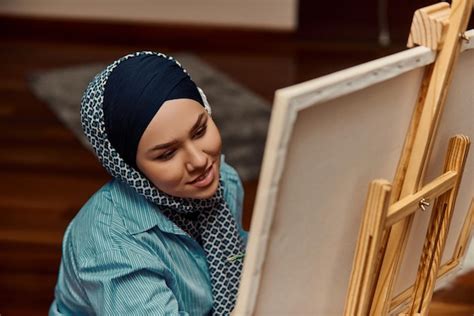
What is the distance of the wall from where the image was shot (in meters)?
4.27

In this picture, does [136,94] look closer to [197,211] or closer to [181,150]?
[181,150]

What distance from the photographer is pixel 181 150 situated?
1.12 metres

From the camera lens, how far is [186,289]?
47.8 inches

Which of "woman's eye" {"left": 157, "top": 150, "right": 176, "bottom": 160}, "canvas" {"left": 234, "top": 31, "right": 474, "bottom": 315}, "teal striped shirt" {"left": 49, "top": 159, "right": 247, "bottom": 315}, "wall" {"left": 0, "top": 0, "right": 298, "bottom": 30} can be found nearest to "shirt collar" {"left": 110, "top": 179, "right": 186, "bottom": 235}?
"teal striped shirt" {"left": 49, "top": 159, "right": 247, "bottom": 315}

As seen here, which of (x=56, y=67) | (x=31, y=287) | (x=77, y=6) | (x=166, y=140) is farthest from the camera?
(x=77, y=6)

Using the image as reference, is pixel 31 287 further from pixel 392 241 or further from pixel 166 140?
pixel 392 241

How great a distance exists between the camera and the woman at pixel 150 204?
3.65ft

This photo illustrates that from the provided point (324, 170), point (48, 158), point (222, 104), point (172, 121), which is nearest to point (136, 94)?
point (172, 121)

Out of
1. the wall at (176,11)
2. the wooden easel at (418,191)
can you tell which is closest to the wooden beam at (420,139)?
the wooden easel at (418,191)

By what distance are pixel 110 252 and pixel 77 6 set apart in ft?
11.4

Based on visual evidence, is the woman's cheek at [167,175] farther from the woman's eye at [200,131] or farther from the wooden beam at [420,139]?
the wooden beam at [420,139]

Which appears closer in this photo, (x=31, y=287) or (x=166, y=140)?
(x=166, y=140)


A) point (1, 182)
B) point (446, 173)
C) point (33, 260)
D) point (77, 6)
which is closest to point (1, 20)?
point (77, 6)

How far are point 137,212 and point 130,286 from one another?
0.41 ft
